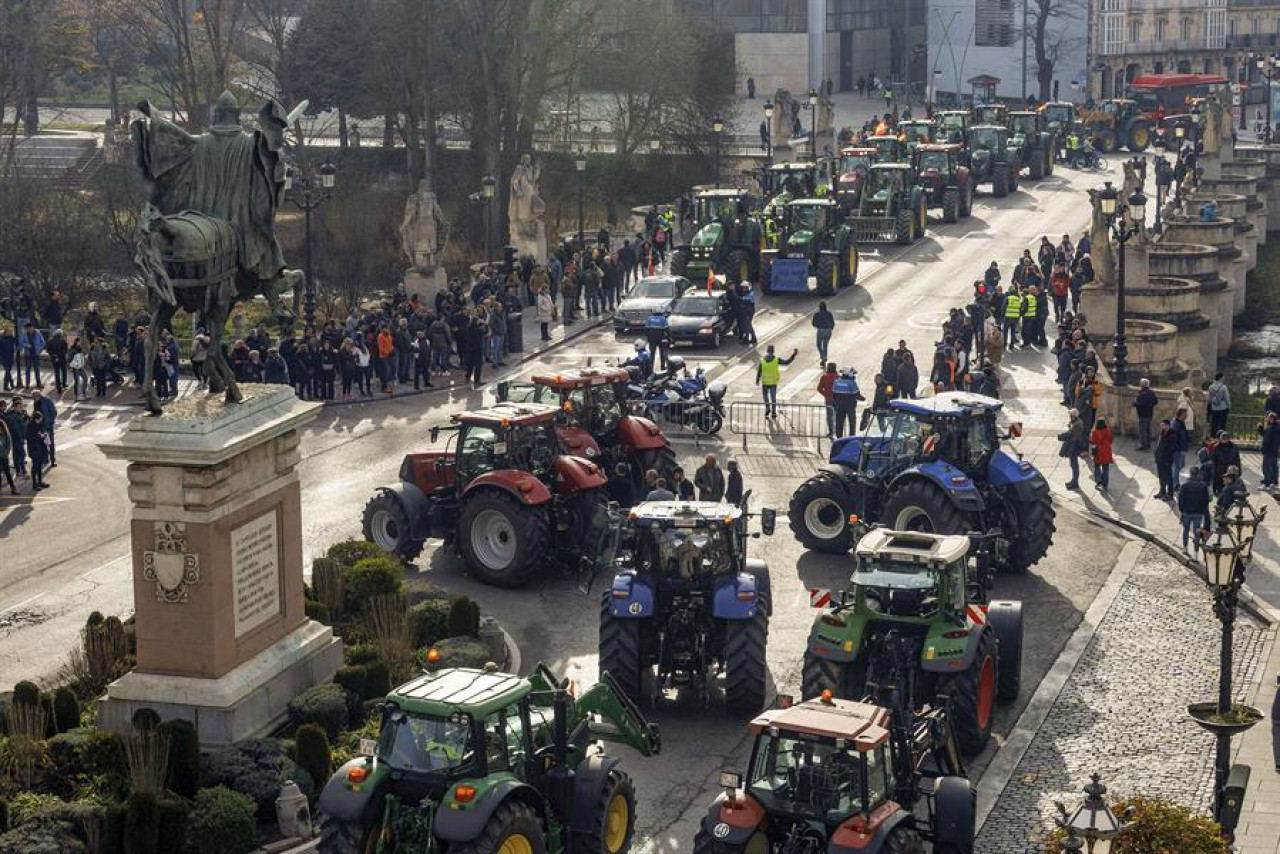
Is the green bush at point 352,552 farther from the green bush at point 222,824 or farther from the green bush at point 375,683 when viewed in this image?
the green bush at point 222,824

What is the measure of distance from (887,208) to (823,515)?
106 feet

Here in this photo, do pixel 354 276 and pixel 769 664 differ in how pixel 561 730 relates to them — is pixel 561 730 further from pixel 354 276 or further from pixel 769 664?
pixel 354 276

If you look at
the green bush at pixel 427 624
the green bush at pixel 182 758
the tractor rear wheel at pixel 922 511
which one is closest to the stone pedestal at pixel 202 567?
the green bush at pixel 182 758

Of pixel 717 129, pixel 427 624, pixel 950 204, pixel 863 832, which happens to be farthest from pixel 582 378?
pixel 717 129

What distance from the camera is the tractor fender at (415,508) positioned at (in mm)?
30281

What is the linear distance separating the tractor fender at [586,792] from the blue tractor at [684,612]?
186 inches

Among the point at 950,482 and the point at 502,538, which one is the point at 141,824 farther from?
the point at 950,482

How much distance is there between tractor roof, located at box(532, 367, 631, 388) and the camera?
32.8m

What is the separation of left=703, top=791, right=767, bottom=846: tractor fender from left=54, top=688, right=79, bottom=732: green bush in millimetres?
7574

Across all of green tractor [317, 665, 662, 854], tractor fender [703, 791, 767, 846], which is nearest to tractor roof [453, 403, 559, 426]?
green tractor [317, 665, 662, 854]

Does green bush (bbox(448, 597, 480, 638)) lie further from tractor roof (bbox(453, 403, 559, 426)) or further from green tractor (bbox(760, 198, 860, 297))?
green tractor (bbox(760, 198, 860, 297))

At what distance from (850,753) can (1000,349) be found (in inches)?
1074

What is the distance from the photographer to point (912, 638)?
23.0 m

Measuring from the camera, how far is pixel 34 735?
21547mm
